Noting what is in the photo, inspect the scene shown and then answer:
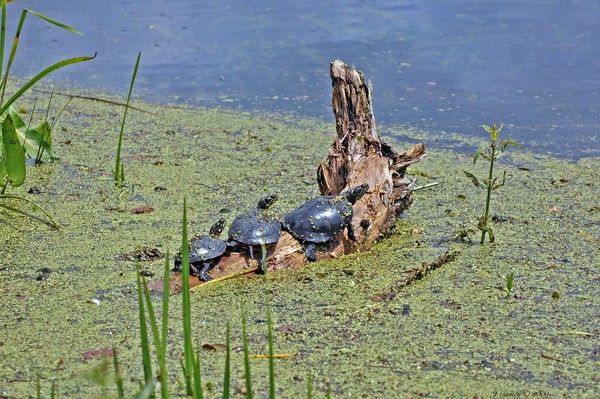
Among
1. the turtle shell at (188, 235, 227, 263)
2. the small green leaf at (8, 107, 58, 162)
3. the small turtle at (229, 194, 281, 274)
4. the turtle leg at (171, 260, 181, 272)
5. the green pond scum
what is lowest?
the green pond scum

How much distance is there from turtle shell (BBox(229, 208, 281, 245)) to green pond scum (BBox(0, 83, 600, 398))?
13 cm

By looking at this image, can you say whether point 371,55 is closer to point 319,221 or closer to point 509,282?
point 319,221

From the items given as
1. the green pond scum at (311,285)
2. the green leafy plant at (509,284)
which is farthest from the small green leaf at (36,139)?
the green leafy plant at (509,284)

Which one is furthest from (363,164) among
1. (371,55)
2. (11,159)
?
(371,55)

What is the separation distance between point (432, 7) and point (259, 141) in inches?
124

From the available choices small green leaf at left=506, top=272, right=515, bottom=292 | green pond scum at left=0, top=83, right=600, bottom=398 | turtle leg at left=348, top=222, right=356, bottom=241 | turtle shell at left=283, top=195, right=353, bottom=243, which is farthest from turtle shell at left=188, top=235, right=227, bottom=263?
small green leaf at left=506, top=272, right=515, bottom=292

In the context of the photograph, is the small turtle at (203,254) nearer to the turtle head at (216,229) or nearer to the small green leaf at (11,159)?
the turtle head at (216,229)

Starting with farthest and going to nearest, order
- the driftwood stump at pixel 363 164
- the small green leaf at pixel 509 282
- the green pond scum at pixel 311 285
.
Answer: the driftwood stump at pixel 363 164
the small green leaf at pixel 509 282
the green pond scum at pixel 311 285

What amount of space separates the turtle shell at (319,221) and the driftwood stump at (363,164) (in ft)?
0.51

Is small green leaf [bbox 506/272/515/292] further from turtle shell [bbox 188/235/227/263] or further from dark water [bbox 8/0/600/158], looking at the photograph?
dark water [bbox 8/0/600/158]

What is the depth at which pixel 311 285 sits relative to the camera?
8.98ft

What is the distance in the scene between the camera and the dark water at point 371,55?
4.87 m

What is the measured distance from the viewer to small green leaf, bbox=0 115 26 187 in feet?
10.6

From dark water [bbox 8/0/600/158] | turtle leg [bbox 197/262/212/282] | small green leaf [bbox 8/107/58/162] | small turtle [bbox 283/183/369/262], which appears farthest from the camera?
dark water [bbox 8/0/600/158]
